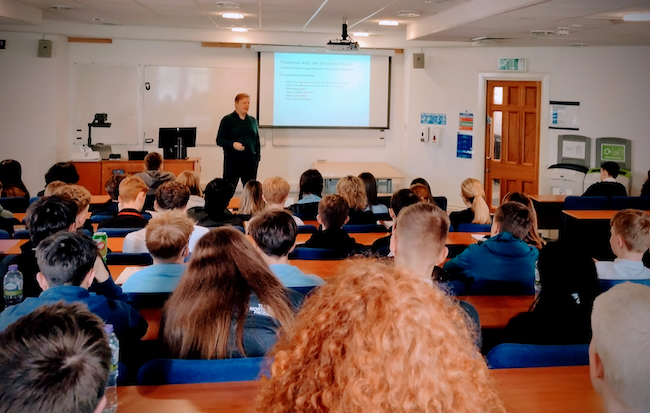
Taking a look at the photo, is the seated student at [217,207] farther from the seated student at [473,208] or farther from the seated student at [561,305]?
the seated student at [561,305]

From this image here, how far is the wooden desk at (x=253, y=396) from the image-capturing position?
1.83 metres

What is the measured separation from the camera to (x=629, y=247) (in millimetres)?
3682

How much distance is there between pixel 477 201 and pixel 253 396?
4096mm

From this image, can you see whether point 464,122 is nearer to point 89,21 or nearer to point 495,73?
point 495,73

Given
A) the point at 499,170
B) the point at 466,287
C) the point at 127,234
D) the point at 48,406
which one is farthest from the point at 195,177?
the point at 499,170

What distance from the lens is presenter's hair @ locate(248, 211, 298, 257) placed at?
3.19 metres

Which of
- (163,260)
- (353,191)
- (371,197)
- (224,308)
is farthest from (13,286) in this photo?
(371,197)

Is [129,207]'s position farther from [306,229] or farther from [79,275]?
[79,275]

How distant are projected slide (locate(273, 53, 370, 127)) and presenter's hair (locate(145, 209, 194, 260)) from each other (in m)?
7.31

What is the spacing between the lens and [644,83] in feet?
30.2

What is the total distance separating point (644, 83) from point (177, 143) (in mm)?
6887

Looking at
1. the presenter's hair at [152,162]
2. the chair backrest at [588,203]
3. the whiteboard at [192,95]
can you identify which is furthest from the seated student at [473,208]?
the whiteboard at [192,95]

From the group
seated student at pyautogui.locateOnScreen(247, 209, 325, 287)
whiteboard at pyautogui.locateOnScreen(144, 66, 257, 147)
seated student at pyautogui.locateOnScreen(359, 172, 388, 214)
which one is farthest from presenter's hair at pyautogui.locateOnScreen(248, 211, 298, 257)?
whiteboard at pyautogui.locateOnScreen(144, 66, 257, 147)

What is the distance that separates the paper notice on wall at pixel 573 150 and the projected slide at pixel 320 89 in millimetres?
3173
